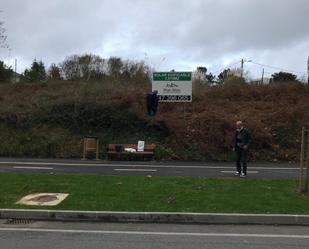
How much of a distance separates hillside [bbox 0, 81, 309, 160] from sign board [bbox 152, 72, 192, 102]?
1.07 m

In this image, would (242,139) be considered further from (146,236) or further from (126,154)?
(146,236)

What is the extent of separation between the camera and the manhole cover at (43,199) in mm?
10688

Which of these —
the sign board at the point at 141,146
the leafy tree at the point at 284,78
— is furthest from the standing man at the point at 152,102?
the leafy tree at the point at 284,78

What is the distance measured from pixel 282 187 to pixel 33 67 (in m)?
48.1

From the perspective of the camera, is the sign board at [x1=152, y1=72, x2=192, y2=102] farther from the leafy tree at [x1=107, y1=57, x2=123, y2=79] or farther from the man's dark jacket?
the leafy tree at [x1=107, y1=57, x2=123, y2=79]

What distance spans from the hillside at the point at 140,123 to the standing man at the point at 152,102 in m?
0.41

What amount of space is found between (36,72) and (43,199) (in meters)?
42.7

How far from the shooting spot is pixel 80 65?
61.4 meters

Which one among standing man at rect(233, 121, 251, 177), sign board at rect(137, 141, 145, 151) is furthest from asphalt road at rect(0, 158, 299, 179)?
sign board at rect(137, 141, 145, 151)

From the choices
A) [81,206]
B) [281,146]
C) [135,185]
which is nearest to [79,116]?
[281,146]

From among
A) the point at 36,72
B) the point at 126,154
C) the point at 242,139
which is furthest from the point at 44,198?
the point at 36,72

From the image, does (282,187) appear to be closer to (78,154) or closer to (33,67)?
(78,154)

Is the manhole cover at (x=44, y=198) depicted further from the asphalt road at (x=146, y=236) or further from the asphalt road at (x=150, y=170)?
the asphalt road at (x=150, y=170)

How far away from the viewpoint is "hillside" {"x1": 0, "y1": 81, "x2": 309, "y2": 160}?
80.7 ft
